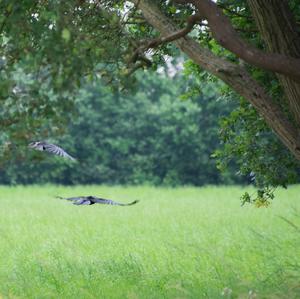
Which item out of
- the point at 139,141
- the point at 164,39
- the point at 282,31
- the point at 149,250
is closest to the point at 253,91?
the point at 282,31

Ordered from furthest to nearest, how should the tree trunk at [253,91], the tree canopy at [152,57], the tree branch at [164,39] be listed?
the tree trunk at [253,91], the tree branch at [164,39], the tree canopy at [152,57]

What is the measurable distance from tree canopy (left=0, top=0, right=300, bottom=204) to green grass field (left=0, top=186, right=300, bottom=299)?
1.29 meters

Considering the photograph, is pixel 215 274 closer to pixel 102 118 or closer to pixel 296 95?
pixel 296 95

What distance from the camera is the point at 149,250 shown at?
14.8 m

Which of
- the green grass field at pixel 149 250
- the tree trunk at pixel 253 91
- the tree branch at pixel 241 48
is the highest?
the tree branch at pixel 241 48

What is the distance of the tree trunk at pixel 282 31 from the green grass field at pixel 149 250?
1411 mm

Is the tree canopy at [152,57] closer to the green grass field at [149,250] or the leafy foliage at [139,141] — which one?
the green grass field at [149,250]

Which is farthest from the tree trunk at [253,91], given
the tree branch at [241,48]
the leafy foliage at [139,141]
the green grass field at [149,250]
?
the leafy foliage at [139,141]

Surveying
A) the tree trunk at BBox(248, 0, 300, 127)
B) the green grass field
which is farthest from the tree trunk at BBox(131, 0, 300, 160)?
the green grass field

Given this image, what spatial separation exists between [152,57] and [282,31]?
292cm

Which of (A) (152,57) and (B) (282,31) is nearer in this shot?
(B) (282,31)

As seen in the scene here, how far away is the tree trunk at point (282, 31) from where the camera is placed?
8555 millimetres

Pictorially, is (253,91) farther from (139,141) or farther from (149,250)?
(139,141)

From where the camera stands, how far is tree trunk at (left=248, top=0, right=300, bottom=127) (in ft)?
28.1
